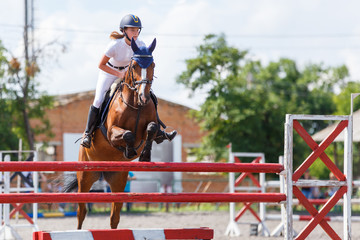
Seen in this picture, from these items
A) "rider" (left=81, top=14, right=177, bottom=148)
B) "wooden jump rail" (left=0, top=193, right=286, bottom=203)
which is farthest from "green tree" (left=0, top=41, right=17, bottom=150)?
"wooden jump rail" (left=0, top=193, right=286, bottom=203)

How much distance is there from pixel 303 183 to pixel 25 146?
17533 mm

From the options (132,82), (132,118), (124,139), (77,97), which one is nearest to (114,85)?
(132,82)

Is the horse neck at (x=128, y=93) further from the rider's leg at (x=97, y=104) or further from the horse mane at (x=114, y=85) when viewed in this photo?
the rider's leg at (x=97, y=104)

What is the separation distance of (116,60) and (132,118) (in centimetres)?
89

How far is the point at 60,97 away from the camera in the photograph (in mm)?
28172

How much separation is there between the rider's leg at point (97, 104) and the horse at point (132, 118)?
0.34ft

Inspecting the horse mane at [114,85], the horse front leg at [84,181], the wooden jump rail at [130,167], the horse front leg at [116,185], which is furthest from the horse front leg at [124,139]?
the horse front leg at [84,181]

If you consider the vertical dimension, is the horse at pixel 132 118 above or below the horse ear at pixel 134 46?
below

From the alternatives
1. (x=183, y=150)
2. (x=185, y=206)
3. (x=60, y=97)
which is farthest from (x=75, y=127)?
(x=185, y=206)

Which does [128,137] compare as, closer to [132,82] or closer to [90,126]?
[132,82]

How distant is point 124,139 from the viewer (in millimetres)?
5711

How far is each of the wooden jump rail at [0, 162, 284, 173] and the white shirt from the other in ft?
5.99

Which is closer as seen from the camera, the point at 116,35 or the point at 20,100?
the point at 116,35

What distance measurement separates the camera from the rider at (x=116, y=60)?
6.22 meters
